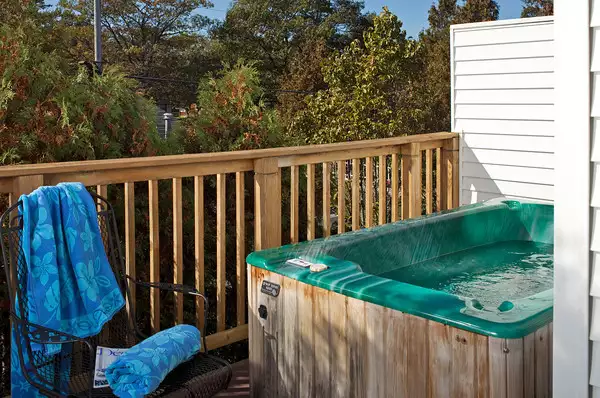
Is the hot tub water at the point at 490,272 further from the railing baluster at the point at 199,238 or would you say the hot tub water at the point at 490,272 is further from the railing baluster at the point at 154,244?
the railing baluster at the point at 154,244

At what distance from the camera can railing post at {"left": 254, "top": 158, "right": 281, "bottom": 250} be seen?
3.34 meters

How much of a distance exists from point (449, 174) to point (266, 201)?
6.17 feet

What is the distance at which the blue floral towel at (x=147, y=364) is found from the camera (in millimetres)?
2148

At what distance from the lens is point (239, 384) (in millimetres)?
3074

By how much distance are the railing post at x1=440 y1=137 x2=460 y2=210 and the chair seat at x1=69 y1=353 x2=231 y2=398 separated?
8.93 ft

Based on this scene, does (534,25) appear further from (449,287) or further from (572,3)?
(572,3)

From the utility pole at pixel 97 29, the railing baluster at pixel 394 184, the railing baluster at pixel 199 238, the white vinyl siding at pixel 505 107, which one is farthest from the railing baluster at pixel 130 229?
the utility pole at pixel 97 29

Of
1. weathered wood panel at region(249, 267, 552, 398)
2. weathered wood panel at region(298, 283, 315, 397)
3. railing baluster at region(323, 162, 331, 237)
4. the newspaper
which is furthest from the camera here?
railing baluster at region(323, 162, 331, 237)

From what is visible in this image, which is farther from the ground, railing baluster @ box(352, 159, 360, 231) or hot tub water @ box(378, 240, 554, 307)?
railing baluster @ box(352, 159, 360, 231)

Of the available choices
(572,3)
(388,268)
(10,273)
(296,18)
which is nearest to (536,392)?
(572,3)

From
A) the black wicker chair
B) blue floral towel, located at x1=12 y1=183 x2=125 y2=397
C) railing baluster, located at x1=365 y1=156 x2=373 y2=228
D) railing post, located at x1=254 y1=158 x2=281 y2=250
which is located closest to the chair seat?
the black wicker chair

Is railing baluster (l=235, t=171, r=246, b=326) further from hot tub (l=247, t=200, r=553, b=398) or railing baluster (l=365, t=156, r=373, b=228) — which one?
railing baluster (l=365, t=156, r=373, b=228)

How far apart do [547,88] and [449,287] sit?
63.7 inches

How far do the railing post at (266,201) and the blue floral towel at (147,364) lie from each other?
3.46 feet
